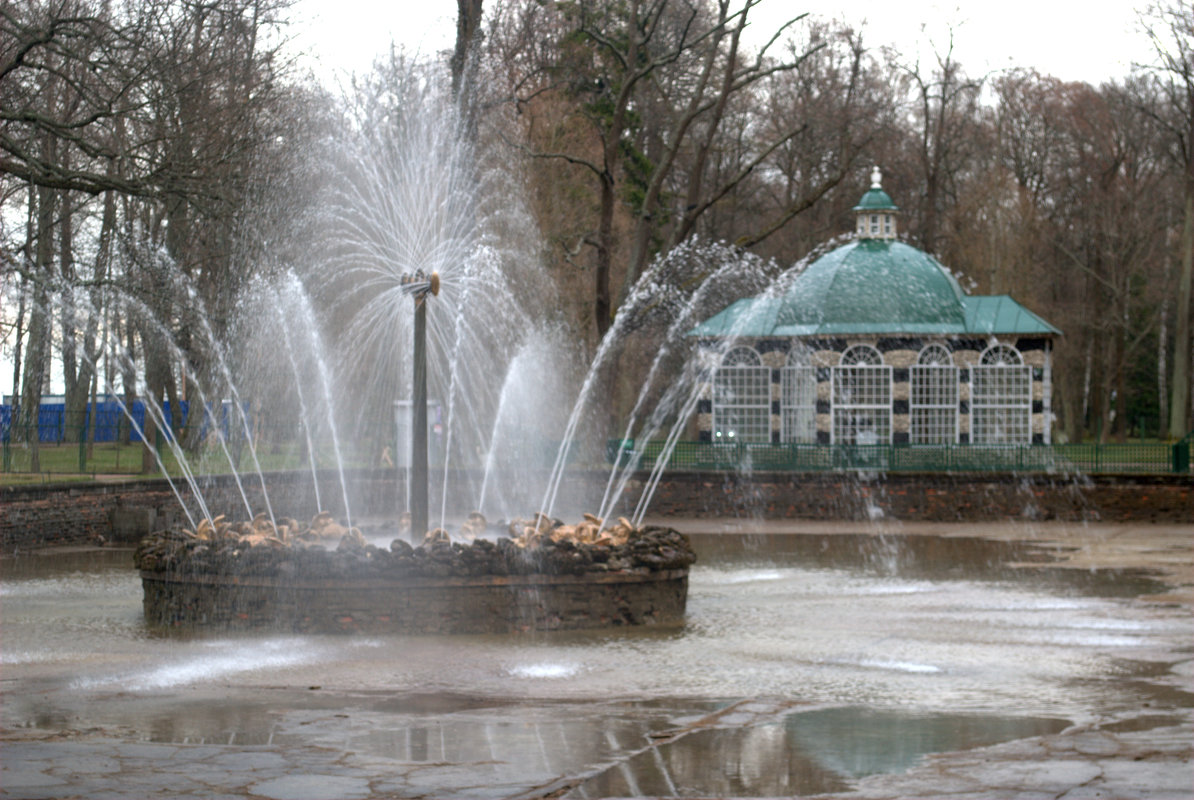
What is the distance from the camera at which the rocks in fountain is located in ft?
43.3

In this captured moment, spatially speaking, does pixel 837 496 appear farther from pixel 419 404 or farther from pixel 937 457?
pixel 419 404

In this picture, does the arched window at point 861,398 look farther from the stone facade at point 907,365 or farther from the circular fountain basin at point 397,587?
the circular fountain basin at point 397,587

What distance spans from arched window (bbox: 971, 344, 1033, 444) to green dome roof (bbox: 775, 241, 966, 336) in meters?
1.36

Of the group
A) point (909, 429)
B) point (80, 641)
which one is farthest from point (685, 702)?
point (909, 429)

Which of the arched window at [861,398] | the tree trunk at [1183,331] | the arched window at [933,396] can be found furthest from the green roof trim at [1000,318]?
the tree trunk at [1183,331]

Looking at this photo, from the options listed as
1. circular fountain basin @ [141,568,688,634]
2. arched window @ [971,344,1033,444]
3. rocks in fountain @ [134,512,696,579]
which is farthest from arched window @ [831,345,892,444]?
circular fountain basin @ [141,568,688,634]

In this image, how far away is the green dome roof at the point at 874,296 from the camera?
1476 inches

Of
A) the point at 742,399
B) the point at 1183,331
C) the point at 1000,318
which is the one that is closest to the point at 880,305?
the point at 1000,318

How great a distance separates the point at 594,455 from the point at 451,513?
26.4 feet

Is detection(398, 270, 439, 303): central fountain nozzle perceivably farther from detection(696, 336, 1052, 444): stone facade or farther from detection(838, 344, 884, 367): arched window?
detection(838, 344, 884, 367): arched window

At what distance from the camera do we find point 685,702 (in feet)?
32.6

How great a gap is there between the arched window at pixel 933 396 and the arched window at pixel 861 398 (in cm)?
67

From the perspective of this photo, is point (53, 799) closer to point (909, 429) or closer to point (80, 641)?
point (80, 641)

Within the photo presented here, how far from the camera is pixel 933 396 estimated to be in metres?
37.0
